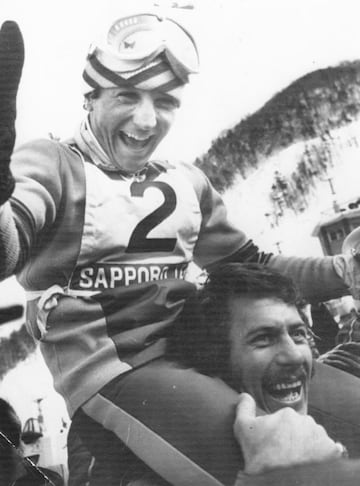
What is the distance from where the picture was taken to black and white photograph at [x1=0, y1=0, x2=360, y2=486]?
1.67 meters

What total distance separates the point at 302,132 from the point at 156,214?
0.42 metres

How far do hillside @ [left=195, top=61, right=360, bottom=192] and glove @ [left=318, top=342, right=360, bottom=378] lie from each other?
0.49m

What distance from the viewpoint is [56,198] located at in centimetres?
167

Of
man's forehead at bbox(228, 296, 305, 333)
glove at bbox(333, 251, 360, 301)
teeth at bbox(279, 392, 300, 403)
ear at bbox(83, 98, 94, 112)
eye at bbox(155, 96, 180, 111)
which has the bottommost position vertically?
teeth at bbox(279, 392, 300, 403)

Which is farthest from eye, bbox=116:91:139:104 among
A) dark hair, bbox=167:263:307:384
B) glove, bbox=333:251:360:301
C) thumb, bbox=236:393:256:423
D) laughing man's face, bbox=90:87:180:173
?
thumb, bbox=236:393:256:423

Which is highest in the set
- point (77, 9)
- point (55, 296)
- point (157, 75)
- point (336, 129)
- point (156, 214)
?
point (77, 9)

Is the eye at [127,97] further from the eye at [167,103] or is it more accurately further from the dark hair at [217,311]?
the dark hair at [217,311]

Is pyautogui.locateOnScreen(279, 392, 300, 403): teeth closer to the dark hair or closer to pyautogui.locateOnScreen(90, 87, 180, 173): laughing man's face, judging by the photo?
the dark hair

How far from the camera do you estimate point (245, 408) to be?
5.45 ft

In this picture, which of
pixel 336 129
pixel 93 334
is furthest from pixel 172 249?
pixel 336 129

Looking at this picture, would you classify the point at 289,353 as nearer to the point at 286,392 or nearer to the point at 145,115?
the point at 286,392

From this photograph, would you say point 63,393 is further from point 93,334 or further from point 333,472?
point 333,472

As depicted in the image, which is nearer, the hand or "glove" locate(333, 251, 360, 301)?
the hand

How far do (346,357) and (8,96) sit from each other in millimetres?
1038
